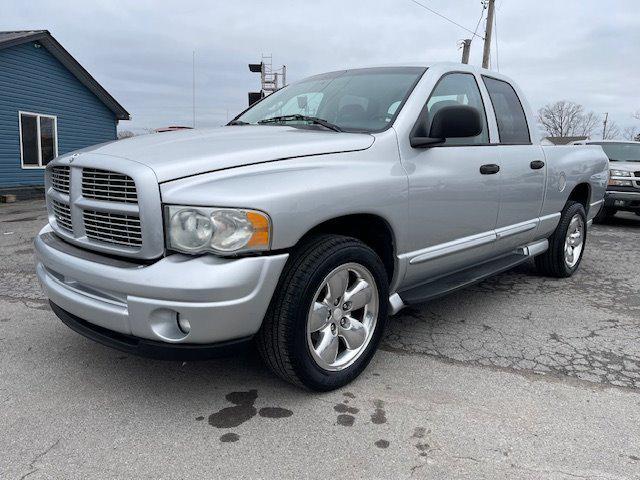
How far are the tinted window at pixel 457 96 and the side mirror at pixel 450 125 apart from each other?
0.12 meters

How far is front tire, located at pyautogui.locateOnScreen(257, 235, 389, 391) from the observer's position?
2.53 meters

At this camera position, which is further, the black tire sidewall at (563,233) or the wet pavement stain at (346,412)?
the black tire sidewall at (563,233)

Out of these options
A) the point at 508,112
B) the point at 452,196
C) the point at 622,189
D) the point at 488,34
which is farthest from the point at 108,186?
the point at 488,34

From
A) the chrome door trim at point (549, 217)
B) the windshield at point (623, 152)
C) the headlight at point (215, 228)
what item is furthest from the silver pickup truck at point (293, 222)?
the windshield at point (623, 152)

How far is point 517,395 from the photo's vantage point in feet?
9.48

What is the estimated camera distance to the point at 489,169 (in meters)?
3.73

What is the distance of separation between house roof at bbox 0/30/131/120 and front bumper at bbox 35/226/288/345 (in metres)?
12.9

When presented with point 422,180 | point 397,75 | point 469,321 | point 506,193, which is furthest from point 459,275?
point 397,75

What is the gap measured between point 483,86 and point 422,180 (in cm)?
143

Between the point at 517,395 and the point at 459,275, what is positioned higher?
the point at 459,275

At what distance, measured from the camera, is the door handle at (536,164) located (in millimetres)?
4310

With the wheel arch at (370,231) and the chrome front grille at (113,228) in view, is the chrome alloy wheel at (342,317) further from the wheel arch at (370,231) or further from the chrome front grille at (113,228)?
the chrome front grille at (113,228)

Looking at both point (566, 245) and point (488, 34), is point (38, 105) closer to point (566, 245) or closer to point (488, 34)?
point (566, 245)

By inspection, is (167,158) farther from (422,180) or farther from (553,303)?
(553,303)
